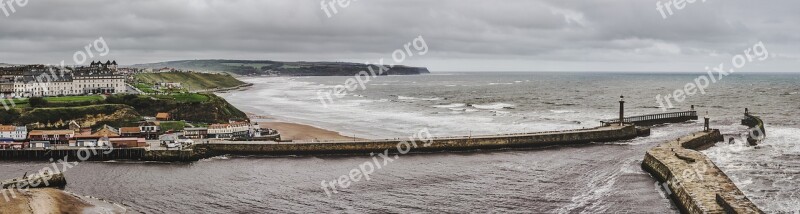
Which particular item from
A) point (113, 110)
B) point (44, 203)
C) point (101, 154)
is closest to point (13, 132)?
point (101, 154)

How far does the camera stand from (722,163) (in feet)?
170

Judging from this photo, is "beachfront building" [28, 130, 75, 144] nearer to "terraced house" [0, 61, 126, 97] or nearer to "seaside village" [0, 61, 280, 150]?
"seaside village" [0, 61, 280, 150]

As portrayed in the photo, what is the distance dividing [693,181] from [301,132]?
48144 mm

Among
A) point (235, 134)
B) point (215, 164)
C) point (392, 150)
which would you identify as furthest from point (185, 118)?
point (392, 150)

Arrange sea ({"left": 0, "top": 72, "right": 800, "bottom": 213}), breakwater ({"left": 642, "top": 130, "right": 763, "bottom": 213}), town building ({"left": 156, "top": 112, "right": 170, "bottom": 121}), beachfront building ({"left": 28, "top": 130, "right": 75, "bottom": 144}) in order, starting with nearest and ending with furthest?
breakwater ({"left": 642, "top": 130, "right": 763, "bottom": 213}) < sea ({"left": 0, "top": 72, "right": 800, "bottom": 213}) < beachfront building ({"left": 28, "top": 130, "right": 75, "bottom": 144}) < town building ({"left": 156, "top": 112, "right": 170, "bottom": 121})

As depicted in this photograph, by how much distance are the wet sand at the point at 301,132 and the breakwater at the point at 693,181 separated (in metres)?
32.6

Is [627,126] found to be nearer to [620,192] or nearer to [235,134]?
[620,192]

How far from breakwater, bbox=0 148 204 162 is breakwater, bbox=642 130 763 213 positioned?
133 ft

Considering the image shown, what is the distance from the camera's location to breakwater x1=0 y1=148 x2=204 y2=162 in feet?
197

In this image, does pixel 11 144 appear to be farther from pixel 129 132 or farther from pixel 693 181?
pixel 693 181

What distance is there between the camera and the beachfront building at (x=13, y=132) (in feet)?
214

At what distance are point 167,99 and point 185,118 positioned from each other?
5.95 meters

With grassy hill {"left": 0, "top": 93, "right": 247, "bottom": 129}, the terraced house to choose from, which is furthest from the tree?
the terraced house

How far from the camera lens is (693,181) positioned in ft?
132
